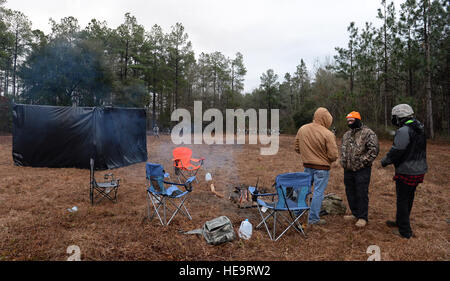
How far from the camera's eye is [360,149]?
3283mm

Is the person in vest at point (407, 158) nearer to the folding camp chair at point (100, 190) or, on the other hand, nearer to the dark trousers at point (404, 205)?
the dark trousers at point (404, 205)

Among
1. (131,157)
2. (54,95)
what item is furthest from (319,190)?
(54,95)

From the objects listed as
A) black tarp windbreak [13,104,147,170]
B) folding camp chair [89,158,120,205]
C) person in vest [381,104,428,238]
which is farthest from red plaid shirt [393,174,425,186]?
black tarp windbreak [13,104,147,170]

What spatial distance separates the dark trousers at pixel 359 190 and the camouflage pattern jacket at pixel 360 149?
10 cm

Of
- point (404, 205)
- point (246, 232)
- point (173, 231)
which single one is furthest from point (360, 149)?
point (173, 231)

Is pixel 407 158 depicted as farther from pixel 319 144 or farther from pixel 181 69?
pixel 181 69

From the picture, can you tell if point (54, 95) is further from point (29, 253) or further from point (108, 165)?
point (29, 253)

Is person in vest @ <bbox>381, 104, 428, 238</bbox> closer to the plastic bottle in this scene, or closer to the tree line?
the plastic bottle

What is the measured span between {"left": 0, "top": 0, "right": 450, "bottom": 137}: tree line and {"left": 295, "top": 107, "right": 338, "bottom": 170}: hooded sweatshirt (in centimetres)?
1416

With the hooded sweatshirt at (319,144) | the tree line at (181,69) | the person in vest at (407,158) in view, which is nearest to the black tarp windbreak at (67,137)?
the hooded sweatshirt at (319,144)

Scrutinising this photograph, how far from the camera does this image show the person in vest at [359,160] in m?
3.25

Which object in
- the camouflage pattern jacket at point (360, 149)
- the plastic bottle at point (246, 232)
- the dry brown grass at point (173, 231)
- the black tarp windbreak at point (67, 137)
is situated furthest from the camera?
the black tarp windbreak at point (67, 137)
